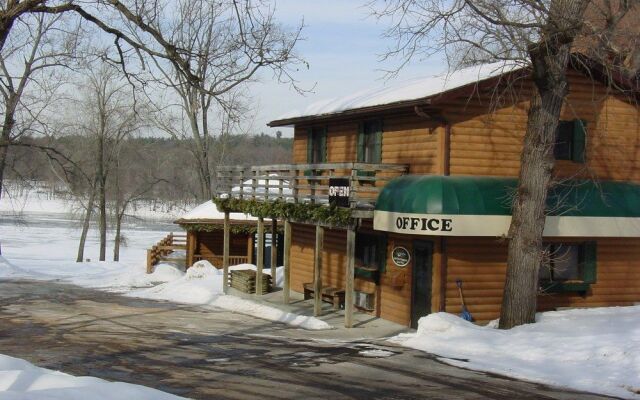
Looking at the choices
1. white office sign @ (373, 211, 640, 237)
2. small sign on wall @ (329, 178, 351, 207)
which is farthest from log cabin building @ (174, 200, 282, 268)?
white office sign @ (373, 211, 640, 237)

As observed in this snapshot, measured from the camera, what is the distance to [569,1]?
14773 millimetres

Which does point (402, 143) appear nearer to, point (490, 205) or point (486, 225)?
point (490, 205)

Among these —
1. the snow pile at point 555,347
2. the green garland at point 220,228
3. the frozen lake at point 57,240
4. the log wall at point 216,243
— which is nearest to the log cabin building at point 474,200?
the snow pile at point 555,347

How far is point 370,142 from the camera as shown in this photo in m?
21.2

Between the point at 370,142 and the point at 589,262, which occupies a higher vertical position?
the point at 370,142

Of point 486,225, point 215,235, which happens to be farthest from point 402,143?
point 215,235

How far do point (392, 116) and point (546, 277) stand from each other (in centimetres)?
586

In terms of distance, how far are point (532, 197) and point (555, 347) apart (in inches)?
131

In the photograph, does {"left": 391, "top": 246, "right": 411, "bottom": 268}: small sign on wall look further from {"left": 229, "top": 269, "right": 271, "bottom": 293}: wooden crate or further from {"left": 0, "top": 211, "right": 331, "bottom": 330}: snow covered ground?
{"left": 229, "top": 269, "right": 271, "bottom": 293}: wooden crate

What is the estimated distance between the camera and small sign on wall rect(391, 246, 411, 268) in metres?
18.9

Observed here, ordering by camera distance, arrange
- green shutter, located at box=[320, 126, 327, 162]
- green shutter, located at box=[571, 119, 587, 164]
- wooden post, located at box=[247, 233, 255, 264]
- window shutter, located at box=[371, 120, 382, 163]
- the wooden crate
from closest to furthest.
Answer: green shutter, located at box=[571, 119, 587, 164]
window shutter, located at box=[371, 120, 382, 163]
green shutter, located at box=[320, 126, 327, 162]
the wooden crate
wooden post, located at box=[247, 233, 255, 264]

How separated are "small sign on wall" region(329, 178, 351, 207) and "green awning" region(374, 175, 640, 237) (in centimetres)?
85

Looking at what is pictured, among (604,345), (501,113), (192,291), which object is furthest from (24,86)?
(604,345)

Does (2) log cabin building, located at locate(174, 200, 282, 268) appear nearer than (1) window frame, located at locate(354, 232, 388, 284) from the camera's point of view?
No
